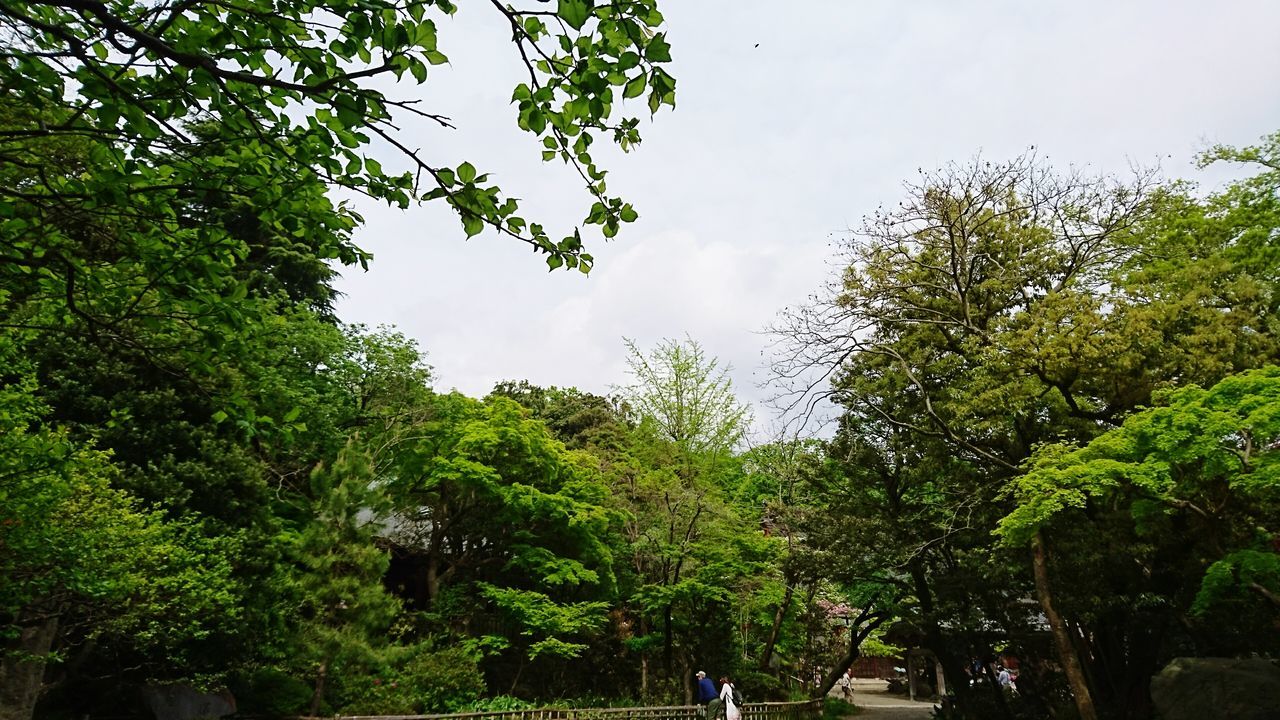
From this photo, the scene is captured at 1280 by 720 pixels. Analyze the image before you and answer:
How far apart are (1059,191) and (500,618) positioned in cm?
1482

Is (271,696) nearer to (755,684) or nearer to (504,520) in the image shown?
(504,520)

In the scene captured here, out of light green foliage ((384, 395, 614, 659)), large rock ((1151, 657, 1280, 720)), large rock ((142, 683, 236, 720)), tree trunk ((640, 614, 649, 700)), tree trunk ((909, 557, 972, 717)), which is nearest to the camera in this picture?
large rock ((1151, 657, 1280, 720))

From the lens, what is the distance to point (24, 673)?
8.73m

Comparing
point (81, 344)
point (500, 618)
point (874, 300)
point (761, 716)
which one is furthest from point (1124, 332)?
point (81, 344)

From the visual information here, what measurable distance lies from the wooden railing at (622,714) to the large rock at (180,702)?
2.43 meters

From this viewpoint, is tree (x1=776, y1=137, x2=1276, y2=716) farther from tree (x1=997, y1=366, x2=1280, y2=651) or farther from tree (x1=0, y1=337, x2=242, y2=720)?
tree (x1=0, y1=337, x2=242, y2=720)

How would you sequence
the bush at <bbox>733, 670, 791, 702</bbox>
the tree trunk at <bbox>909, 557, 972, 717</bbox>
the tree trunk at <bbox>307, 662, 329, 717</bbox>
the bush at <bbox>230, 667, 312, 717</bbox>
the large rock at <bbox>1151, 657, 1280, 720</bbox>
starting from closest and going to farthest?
the large rock at <bbox>1151, 657, 1280, 720</bbox> → the tree trunk at <bbox>307, 662, 329, 717</bbox> → the bush at <bbox>230, 667, 312, 717</bbox> → the tree trunk at <bbox>909, 557, 972, 717</bbox> → the bush at <bbox>733, 670, 791, 702</bbox>

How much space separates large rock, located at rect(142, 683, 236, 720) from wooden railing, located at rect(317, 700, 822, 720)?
2435 millimetres

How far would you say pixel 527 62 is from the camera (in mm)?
2260

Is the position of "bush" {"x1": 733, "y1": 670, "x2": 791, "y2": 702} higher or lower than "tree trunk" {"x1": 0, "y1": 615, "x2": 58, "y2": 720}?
lower

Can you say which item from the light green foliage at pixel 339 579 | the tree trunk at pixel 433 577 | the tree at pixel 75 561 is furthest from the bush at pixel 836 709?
the tree at pixel 75 561

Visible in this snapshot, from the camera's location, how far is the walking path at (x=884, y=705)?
20.0 meters

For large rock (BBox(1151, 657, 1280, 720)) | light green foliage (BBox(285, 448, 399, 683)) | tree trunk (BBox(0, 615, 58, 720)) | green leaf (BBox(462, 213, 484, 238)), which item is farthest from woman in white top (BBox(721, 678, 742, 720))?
green leaf (BBox(462, 213, 484, 238))

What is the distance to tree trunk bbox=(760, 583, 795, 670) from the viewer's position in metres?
16.8
